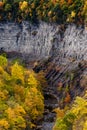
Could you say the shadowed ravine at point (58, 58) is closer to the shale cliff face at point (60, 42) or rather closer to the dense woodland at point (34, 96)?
the shale cliff face at point (60, 42)

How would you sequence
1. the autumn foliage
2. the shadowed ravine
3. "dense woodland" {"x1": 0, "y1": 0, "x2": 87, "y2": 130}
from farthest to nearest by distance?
the shadowed ravine < the autumn foliage < "dense woodland" {"x1": 0, "y1": 0, "x2": 87, "y2": 130}

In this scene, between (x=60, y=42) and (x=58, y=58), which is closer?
(x=58, y=58)

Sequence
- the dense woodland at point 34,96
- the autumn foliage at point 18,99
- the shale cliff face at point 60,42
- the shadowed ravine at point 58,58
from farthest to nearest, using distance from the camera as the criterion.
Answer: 1. the shale cliff face at point 60,42
2. the shadowed ravine at point 58,58
3. the autumn foliage at point 18,99
4. the dense woodland at point 34,96

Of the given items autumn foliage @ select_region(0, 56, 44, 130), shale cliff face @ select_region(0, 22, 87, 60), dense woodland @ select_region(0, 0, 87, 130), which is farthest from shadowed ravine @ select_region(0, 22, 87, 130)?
autumn foliage @ select_region(0, 56, 44, 130)

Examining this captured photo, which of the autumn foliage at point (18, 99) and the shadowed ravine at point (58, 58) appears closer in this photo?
the autumn foliage at point (18, 99)

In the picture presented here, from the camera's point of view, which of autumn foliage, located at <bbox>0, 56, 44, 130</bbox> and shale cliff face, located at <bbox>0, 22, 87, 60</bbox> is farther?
shale cliff face, located at <bbox>0, 22, 87, 60</bbox>

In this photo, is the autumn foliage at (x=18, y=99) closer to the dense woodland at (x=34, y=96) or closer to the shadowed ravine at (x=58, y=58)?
the dense woodland at (x=34, y=96)

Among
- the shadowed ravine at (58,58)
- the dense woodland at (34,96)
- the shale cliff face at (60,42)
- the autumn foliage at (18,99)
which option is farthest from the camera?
the shale cliff face at (60,42)

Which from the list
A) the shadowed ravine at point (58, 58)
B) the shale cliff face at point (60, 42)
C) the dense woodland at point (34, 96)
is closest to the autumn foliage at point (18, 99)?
the dense woodland at point (34, 96)

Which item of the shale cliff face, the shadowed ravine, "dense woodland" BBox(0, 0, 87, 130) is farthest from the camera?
the shale cliff face

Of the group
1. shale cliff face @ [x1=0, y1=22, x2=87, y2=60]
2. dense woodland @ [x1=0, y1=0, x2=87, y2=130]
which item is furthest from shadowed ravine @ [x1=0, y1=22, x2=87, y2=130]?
dense woodland @ [x1=0, y1=0, x2=87, y2=130]

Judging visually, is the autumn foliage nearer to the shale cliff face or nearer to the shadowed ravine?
the shadowed ravine

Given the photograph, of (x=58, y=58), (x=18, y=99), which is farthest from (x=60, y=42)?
(x=18, y=99)

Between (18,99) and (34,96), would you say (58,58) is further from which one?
(18,99)
